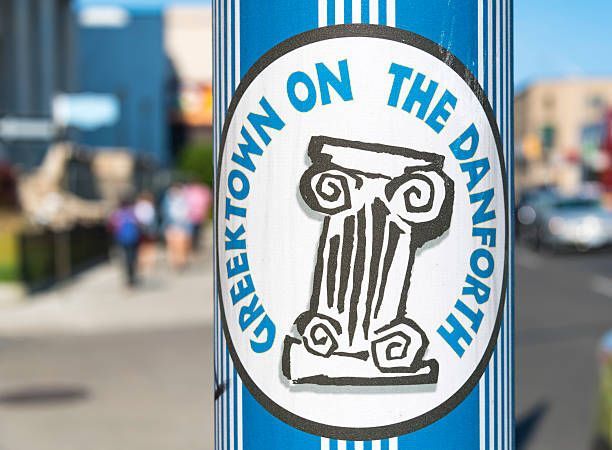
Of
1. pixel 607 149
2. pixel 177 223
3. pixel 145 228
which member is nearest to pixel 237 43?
pixel 145 228

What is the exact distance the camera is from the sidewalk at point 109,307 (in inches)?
582

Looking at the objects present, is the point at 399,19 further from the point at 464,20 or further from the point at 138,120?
the point at 138,120

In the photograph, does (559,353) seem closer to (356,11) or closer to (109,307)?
(109,307)

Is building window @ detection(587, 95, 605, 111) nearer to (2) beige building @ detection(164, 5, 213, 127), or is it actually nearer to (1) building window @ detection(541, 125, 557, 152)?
(1) building window @ detection(541, 125, 557, 152)

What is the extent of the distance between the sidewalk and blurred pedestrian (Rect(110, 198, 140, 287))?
1.18 feet

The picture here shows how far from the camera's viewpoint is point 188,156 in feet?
222

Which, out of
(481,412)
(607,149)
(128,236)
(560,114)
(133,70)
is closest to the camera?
(481,412)

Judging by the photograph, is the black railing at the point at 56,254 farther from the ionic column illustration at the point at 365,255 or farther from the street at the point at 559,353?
the ionic column illustration at the point at 365,255

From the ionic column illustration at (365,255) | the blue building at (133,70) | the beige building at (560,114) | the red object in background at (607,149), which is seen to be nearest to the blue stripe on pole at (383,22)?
the ionic column illustration at (365,255)

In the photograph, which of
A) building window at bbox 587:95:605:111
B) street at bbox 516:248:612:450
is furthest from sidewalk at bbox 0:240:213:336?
building window at bbox 587:95:605:111

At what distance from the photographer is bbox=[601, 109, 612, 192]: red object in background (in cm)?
5592

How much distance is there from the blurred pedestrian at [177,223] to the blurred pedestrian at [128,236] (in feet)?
6.47

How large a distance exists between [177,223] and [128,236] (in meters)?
3.52

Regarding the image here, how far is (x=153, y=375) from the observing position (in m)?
10.8
